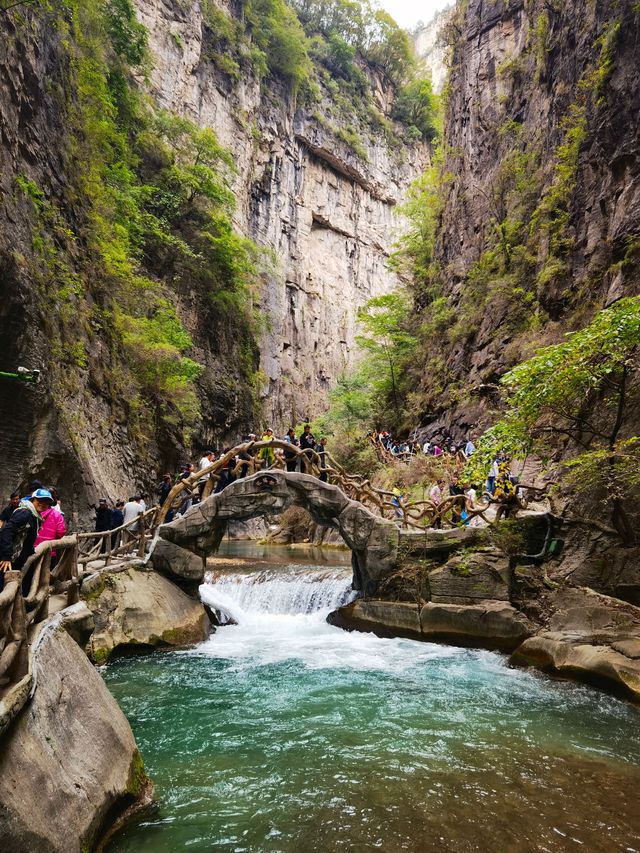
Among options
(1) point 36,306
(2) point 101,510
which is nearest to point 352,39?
(1) point 36,306

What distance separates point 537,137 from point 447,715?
891 inches

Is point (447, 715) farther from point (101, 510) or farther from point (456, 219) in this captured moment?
point (456, 219)

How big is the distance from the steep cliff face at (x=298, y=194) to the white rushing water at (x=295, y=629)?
70.9ft

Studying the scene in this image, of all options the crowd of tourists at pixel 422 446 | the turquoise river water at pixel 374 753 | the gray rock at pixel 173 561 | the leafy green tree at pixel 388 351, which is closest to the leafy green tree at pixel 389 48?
the leafy green tree at pixel 388 351

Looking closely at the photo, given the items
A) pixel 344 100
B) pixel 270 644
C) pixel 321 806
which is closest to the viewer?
pixel 321 806

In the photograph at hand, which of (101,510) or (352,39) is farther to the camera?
(352,39)

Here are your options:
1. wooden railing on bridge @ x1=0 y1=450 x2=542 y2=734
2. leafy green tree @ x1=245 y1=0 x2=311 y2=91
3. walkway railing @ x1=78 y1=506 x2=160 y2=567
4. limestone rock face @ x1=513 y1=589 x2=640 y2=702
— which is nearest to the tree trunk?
limestone rock face @ x1=513 y1=589 x2=640 y2=702

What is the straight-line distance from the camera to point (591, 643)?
323 inches

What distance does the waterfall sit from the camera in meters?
13.6

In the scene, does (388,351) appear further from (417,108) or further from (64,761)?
(417,108)

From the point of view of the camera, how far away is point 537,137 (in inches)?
822

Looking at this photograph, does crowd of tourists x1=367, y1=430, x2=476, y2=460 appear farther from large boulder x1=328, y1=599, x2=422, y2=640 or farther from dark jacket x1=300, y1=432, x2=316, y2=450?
large boulder x1=328, y1=599, x2=422, y2=640

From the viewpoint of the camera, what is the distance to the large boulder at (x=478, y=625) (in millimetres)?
9773

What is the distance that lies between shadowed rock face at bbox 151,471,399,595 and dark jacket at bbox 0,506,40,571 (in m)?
6.35
